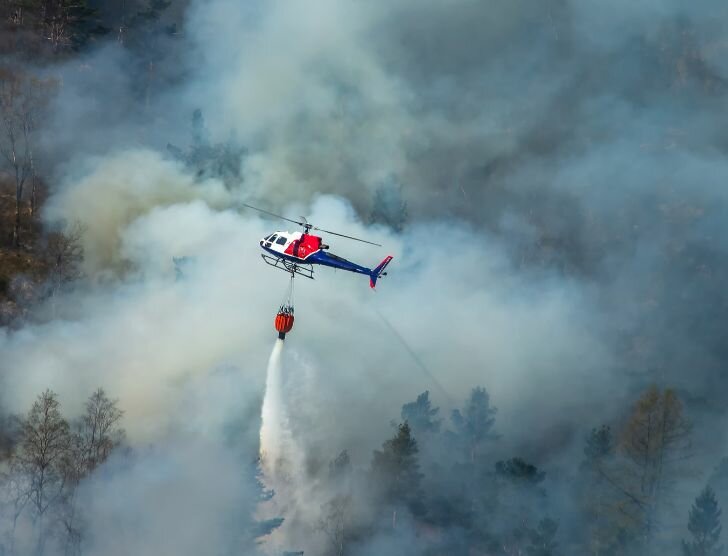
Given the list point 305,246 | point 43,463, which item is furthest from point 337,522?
point 43,463

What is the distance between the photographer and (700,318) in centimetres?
12044

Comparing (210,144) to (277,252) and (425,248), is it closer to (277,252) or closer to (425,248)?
(425,248)

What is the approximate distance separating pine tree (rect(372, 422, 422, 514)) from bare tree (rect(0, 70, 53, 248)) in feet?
134

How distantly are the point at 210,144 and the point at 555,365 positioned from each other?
3858 centimetres

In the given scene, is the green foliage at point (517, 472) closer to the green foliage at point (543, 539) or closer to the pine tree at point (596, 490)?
the pine tree at point (596, 490)

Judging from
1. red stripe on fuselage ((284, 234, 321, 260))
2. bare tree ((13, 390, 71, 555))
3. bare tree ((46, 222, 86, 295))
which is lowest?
bare tree ((13, 390, 71, 555))

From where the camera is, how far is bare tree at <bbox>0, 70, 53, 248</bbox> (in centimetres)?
10575

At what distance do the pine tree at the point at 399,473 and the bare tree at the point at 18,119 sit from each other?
40.9 m

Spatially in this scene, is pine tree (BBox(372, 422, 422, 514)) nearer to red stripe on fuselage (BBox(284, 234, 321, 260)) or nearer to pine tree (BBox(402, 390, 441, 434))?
pine tree (BBox(402, 390, 441, 434))

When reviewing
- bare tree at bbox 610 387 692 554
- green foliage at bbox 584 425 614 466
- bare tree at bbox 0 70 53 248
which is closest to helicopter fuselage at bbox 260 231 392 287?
green foliage at bbox 584 425 614 466

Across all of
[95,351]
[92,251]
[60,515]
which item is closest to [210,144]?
[92,251]

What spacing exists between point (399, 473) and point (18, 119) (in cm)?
5113

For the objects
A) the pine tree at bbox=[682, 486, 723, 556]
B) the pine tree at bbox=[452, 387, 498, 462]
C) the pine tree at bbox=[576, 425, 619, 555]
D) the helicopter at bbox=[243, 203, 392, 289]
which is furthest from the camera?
the pine tree at bbox=[452, 387, 498, 462]

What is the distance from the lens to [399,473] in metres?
81.9
